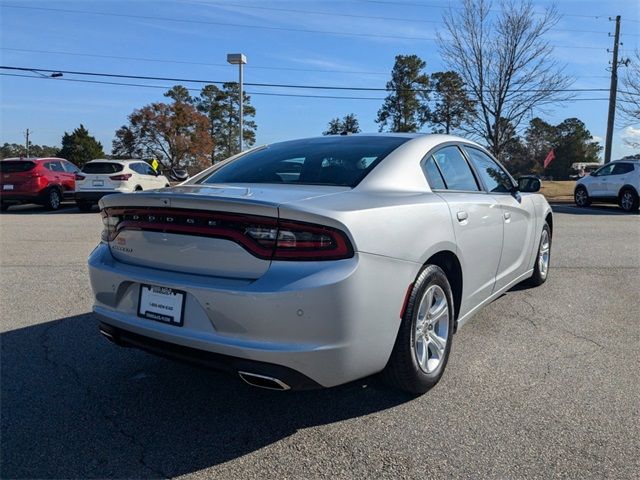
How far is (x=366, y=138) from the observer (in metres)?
3.89

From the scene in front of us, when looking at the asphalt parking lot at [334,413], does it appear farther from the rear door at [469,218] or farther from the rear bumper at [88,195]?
the rear bumper at [88,195]

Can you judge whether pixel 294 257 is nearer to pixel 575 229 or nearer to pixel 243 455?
pixel 243 455

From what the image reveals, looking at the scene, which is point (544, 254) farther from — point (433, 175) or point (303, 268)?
point (303, 268)

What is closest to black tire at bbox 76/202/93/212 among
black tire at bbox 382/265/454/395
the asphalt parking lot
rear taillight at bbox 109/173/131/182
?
rear taillight at bbox 109/173/131/182

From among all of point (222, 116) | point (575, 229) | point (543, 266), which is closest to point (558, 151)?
point (222, 116)

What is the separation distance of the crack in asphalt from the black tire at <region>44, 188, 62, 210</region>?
1360 centimetres

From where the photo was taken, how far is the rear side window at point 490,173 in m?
4.33

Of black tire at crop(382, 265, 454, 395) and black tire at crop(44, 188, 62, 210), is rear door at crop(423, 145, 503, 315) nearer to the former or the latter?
black tire at crop(382, 265, 454, 395)

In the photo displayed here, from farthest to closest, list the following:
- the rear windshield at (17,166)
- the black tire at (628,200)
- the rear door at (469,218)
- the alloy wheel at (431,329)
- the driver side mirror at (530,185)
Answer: the black tire at (628,200), the rear windshield at (17,166), the driver side mirror at (530,185), the rear door at (469,218), the alloy wheel at (431,329)

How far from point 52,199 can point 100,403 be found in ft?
50.2

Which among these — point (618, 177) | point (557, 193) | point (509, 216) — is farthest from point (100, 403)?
point (557, 193)

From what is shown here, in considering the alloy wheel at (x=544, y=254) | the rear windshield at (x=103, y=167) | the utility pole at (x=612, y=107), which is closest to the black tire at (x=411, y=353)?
the alloy wheel at (x=544, y=254)

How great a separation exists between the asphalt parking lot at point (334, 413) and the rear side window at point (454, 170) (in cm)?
121

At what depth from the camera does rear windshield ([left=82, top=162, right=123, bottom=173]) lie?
15.6 meters
